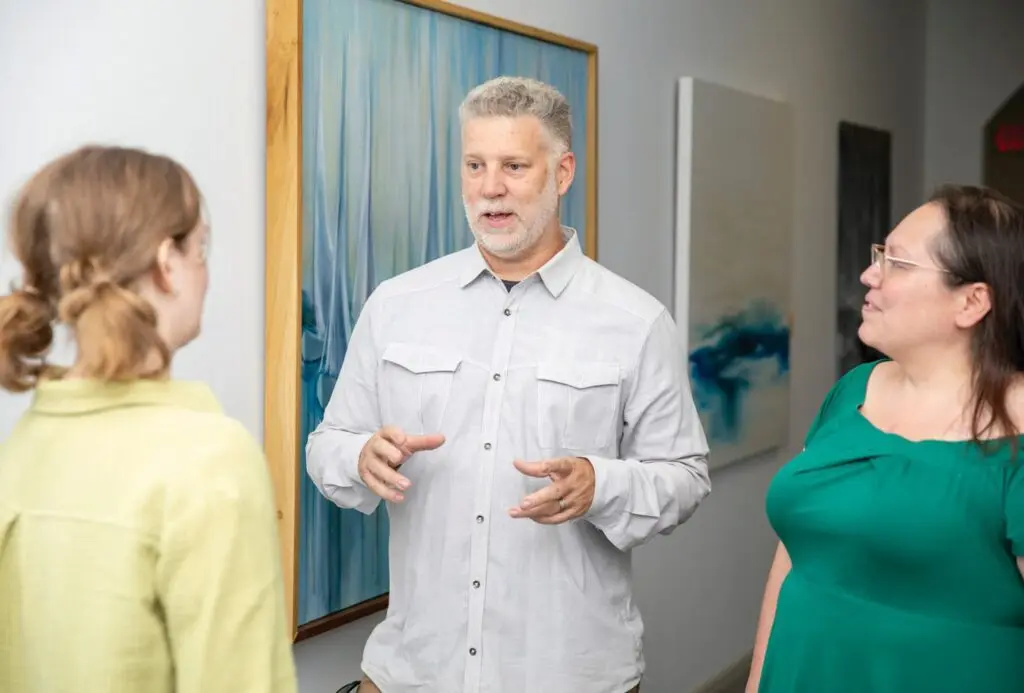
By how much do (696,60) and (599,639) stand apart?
2248 millimetres

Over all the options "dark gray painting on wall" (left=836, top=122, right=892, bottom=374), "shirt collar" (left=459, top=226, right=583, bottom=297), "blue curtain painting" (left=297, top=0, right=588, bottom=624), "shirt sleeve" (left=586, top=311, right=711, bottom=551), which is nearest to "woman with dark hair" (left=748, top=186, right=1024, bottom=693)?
"shirt sleeve" (left=586, top=311, right=711, bottom=551)

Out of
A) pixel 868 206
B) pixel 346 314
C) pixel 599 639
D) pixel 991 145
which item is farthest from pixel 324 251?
pixel 991 145

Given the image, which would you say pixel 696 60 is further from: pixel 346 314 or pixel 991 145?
pixel 991 145

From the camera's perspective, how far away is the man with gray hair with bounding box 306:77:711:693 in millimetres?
1929

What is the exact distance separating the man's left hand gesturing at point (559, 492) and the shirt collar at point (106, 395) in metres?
0.71

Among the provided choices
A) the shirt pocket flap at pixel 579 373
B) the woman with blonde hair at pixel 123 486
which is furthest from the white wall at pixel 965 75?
the woman with blonde hair at pixel 123 486

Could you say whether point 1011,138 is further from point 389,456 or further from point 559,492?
point 389,456

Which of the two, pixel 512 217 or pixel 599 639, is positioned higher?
pixel 512 217

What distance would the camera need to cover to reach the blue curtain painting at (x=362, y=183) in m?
2.06

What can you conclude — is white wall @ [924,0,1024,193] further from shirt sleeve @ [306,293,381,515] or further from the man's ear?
shirt sleeve @ [306,293,381,515]

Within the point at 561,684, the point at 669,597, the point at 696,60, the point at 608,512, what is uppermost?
the point at 696,60

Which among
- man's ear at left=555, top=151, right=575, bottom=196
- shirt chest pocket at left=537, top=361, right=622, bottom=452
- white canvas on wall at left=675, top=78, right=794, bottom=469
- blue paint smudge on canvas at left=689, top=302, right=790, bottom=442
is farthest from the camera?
blue paint smudge on canvas at left=689, top=302, right=790, bottom=442

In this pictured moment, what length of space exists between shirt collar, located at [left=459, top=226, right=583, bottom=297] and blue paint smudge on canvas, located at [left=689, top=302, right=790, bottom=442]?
156cm

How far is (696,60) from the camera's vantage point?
3.61m
